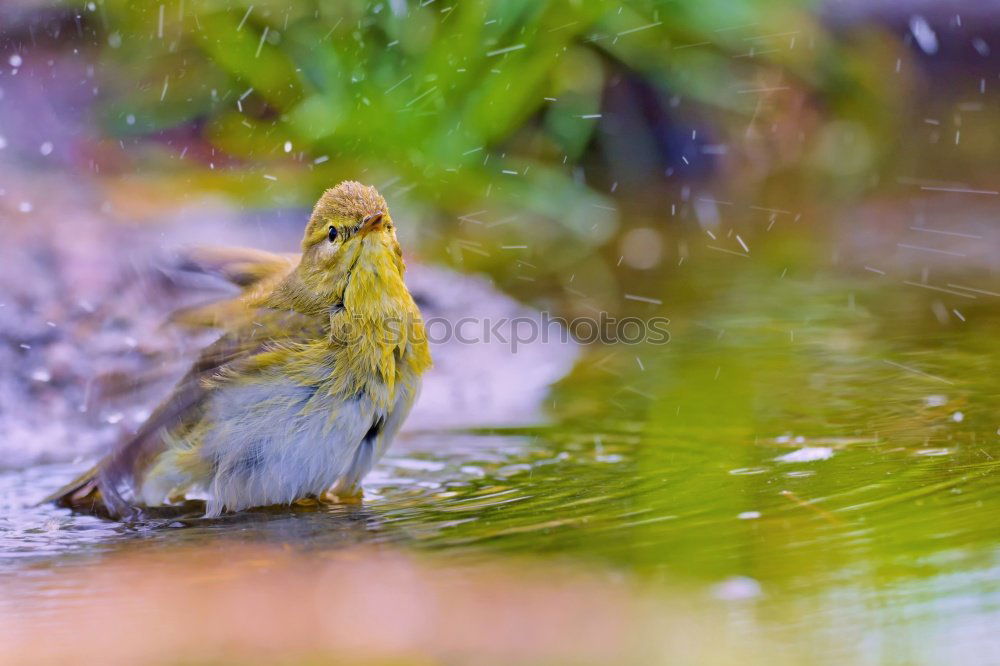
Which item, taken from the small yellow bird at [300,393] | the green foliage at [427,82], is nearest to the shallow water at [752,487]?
the small yellow bird at [300,393]

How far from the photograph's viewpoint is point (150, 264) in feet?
15.3

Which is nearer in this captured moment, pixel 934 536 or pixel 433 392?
pixel 934 536

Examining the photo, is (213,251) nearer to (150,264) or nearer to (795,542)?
(150,264)

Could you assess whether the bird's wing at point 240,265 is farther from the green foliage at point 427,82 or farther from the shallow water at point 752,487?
the green foliage at point 427,82

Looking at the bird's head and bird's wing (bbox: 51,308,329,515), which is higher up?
the bird's head

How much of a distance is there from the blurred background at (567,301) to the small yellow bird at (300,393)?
7.4 inches

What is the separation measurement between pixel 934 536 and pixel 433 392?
2742 millimetres

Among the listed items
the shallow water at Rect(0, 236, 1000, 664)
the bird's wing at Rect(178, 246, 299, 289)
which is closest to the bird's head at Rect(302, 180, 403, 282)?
the bird's wing at Rect(178, 246, 299, 289)

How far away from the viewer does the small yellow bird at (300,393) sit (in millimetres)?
3510

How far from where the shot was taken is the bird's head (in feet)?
12.0

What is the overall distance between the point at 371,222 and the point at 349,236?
0.30ft

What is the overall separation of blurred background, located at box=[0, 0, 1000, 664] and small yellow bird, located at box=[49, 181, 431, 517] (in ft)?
0.62

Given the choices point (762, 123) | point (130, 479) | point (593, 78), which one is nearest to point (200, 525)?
point (130, 479)

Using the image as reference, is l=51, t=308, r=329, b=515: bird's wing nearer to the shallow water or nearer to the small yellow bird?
the small yellow bird
